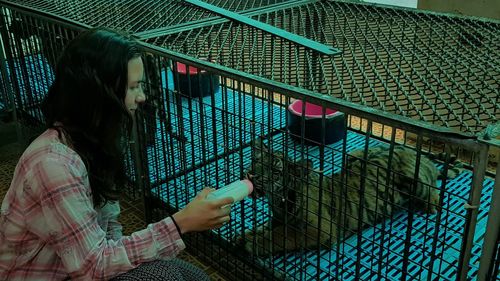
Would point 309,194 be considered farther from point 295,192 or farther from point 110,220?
point 110,220

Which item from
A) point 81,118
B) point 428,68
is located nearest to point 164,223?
point 81,118

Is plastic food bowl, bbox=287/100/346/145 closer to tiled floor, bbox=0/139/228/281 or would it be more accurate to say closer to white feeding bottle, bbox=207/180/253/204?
tiled floor, bbox=0/139/228/281

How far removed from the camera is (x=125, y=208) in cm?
239

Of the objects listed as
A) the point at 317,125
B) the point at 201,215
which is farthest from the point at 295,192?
the point at 317,125

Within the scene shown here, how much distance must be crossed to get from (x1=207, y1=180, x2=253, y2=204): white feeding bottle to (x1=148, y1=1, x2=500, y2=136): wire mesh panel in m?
0.43

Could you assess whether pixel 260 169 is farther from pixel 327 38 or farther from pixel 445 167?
pixel 327 38

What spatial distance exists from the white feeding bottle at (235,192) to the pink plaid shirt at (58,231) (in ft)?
0.44

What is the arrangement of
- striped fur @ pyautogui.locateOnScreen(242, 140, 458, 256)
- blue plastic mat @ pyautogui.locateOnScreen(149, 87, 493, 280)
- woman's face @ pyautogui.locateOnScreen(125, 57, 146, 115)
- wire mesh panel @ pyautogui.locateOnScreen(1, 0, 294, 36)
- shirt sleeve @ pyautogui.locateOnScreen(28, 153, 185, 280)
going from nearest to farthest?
shirt sleeve @ pyautogui.locateOnScreen(28, 153, 185, 280) → woman's face @ pyautogui.locateOnScreen(125, 57, 146, 115) → striped fur @ pyautogui.locateOnScreen(242, 140, 458, 256) → blue plastic mat @ pyautogui.locateOnScreen(149, 87, 493, 280) → wire mesh panel @ pyautogui.locateOnScreen(1, 0, 294, 36)

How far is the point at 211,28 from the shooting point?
2.24 metres

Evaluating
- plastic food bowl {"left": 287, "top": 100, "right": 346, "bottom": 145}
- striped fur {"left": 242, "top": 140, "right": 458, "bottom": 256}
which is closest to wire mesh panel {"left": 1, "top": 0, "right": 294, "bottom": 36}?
plastic food bowl {"left": 287, "top": 100, "right": 346, "bottom": 145}

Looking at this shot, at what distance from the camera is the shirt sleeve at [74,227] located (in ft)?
3.46

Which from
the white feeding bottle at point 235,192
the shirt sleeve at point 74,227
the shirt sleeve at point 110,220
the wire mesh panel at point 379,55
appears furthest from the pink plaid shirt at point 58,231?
the wire mesh panel at point 379,55

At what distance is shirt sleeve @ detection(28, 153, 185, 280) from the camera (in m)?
1.06

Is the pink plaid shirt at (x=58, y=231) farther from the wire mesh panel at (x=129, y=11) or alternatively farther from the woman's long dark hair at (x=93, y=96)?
the wire mesh panel at (x=129, y=11)
